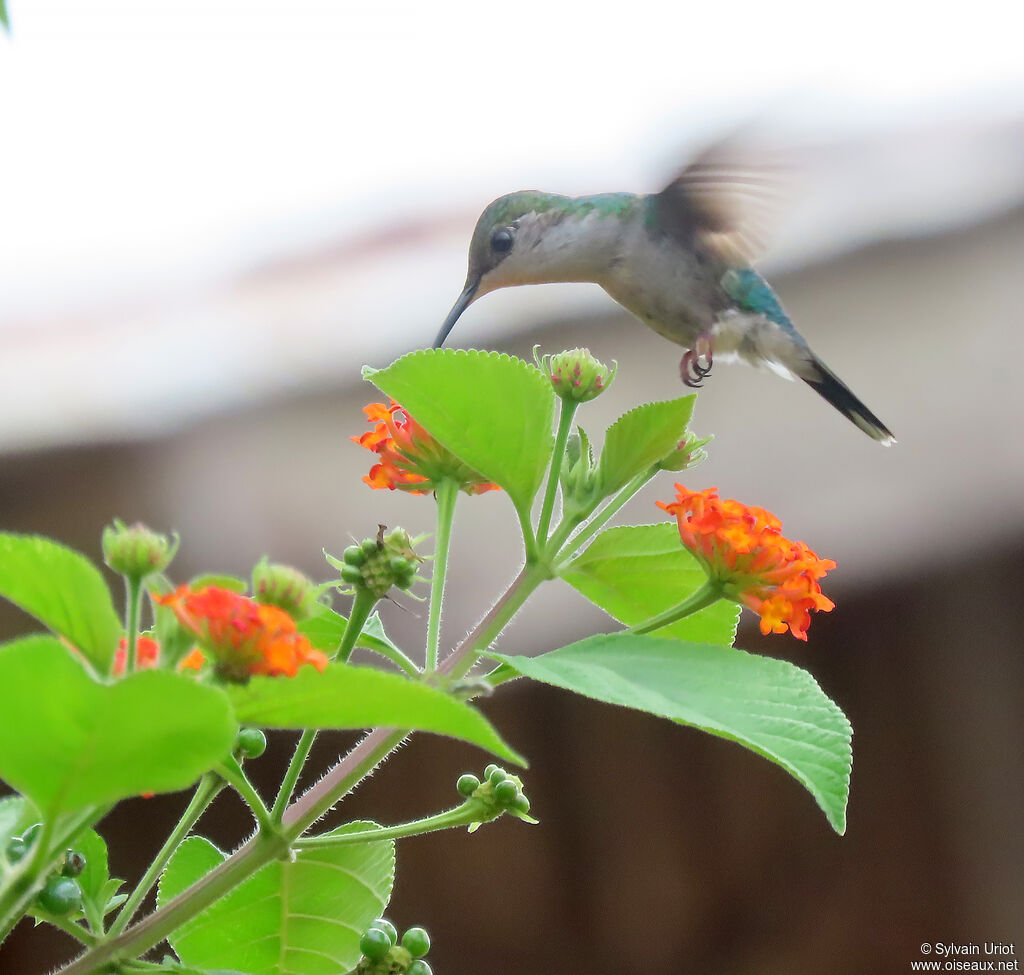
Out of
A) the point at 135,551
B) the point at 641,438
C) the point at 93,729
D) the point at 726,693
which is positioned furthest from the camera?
the point at 641,438

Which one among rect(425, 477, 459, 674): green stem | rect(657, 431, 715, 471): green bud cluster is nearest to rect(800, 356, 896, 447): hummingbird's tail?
rect(657, 431, 715, 471): green bud cluster

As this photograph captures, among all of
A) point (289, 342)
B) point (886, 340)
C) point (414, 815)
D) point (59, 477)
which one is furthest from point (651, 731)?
point (59, 477)

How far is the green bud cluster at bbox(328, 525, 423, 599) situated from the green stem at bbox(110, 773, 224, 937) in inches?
4.7

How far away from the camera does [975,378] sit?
270cm

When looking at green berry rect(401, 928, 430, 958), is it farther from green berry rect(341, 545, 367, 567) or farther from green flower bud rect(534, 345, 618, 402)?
green flower bud rect(534, 345, 618, 402)

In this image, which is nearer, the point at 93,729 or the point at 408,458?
the point at 93,729

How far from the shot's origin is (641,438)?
27.5 inches

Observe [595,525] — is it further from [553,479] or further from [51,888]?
[51,888]

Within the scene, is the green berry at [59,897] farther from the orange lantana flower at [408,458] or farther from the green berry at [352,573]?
the orange lantana flower at [408,458]

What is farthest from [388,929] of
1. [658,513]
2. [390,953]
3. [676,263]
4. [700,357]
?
[658,513]

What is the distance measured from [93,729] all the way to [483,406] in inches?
12.6

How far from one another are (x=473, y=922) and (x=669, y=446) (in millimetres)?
2053

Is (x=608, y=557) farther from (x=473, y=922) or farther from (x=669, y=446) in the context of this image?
(x=473, y=922)

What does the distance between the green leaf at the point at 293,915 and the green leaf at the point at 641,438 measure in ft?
0.80
